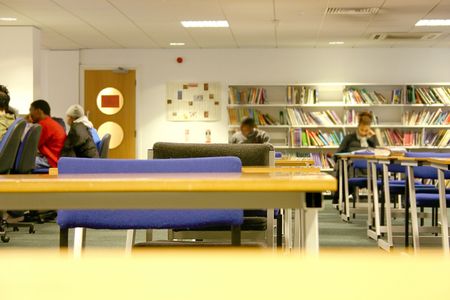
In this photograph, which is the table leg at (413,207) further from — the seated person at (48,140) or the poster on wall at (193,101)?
the poster on wall at (193,101)

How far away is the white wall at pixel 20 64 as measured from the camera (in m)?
9.09

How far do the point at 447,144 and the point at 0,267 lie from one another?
11127mm

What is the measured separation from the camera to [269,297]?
14.2 inches

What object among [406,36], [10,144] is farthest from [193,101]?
[10,144]

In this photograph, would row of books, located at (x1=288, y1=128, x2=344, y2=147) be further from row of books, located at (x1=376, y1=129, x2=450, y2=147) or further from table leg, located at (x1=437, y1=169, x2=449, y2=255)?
table leg, located at (x1=437, y1=169, x2=449, y2=255)

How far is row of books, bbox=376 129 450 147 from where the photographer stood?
1091cm

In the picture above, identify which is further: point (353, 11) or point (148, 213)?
point (353, 11)

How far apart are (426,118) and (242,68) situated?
121 inches

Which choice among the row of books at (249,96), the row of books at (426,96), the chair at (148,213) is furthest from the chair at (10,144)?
the row of books at (426,96)

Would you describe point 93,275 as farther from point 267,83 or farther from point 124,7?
point 267,83

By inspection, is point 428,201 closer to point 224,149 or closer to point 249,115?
point 224,149

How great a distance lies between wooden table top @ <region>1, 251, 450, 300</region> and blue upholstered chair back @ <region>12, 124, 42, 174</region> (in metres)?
5.58

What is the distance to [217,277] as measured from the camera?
380 mm

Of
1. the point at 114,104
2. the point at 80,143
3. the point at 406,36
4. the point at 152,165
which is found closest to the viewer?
the point at 152,165
